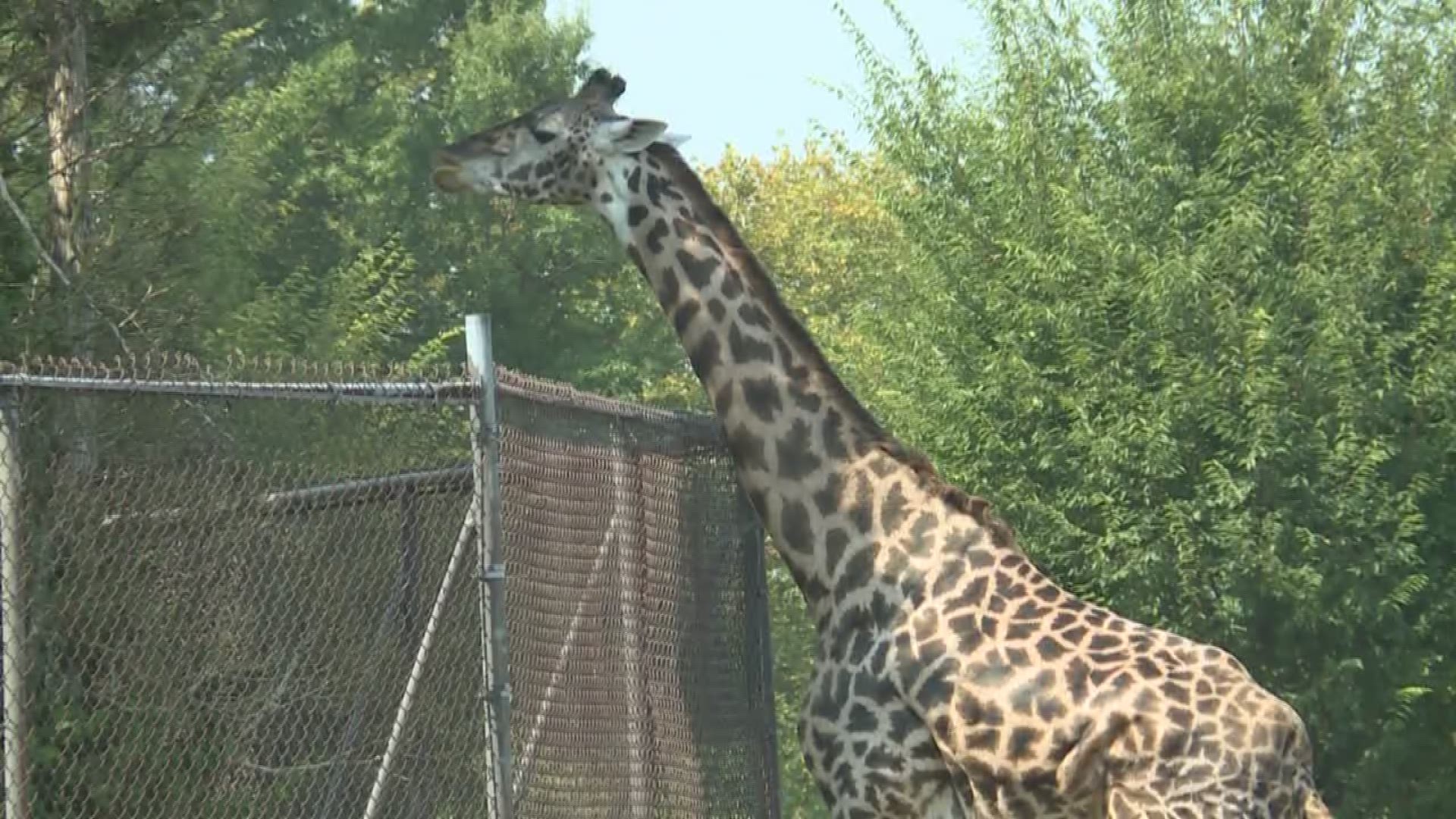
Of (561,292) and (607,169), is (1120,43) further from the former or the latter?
(561,292)

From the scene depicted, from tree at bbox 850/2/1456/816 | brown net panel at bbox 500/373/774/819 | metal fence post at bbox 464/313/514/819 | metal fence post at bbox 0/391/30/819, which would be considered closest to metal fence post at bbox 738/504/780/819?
brown net panel at bbox 500/373/774/819

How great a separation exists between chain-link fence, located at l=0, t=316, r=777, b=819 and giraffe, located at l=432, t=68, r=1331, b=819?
55 centimetres

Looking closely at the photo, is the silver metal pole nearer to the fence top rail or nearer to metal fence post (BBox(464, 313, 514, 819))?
metal fence post (BBox(464, 313, 514, 819))

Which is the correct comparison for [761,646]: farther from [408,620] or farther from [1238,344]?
[1238,344]

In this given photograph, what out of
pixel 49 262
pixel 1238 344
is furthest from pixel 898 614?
pixel 1238 344

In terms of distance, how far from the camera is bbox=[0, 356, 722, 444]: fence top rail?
20.2ft

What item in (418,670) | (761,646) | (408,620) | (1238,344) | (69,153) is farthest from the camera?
(1238,344)

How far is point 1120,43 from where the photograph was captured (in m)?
19.7

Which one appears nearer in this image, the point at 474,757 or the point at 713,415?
the point at 474,757

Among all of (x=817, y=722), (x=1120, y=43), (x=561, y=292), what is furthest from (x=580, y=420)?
(x=561, y=292)

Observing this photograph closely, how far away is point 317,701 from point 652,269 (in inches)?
78.4

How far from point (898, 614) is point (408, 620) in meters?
1.81

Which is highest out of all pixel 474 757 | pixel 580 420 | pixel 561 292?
pixel 561 292

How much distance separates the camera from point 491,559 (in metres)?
6.80
